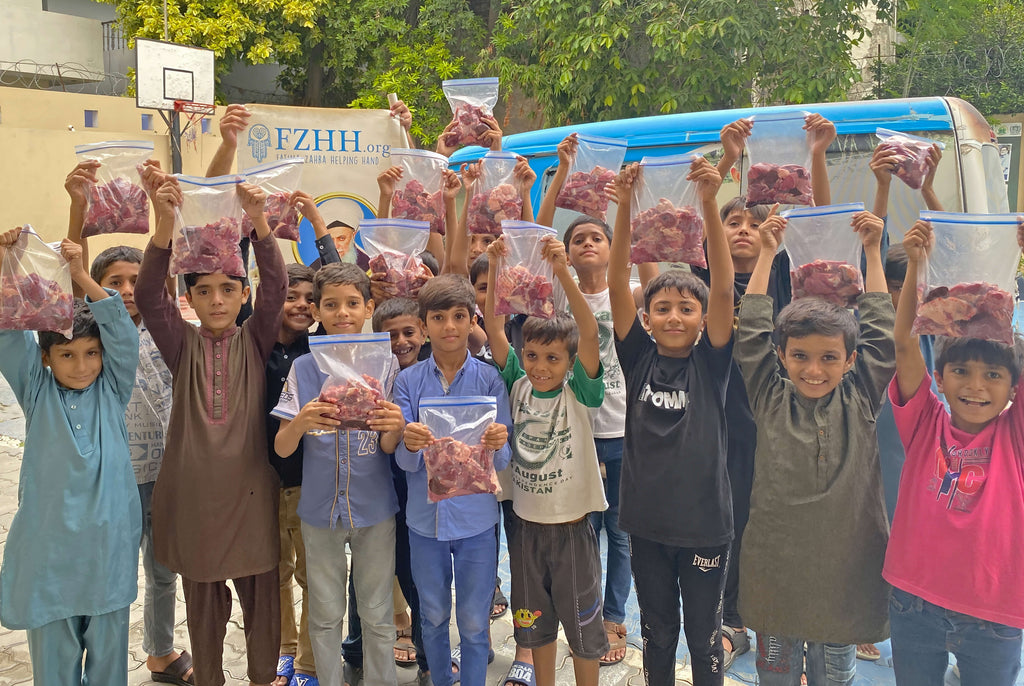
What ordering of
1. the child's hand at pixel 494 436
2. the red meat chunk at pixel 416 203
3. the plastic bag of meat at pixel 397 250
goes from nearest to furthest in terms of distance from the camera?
1. the child's hand at pixel 494 436
2. the plastic bag of meat at pixel 397 250
3. the red meat chunk at pixel 416 203

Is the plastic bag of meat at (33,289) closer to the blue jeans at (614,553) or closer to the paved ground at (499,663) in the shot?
the paved ground at (499,663)

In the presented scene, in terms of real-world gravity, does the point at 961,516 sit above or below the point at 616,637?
above

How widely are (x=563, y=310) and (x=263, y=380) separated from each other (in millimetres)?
1122

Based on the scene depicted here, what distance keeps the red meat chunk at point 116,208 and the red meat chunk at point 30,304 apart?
1.37 ft

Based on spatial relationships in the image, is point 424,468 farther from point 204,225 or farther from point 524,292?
point 204,225

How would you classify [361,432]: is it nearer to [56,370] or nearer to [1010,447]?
[56,370]

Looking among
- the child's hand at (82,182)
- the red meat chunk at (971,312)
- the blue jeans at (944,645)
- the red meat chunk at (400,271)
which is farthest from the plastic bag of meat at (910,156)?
the child's hand at (82,182)

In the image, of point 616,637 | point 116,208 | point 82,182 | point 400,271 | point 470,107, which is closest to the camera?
point 82,182

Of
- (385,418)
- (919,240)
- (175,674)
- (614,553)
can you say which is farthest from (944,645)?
(175,674)

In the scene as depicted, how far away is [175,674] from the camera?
10.0ft

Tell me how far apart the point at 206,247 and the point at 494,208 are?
1.12 meters

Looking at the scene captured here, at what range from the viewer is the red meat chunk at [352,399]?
7.64 ft

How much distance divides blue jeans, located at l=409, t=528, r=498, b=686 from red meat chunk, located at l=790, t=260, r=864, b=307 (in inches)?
52.8

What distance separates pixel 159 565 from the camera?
2951 mm
